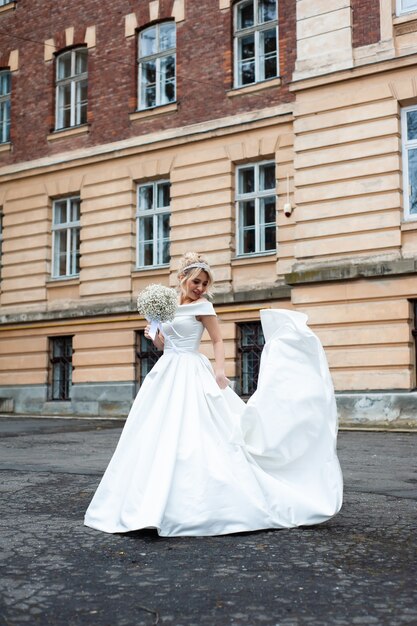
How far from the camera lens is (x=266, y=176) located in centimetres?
1628

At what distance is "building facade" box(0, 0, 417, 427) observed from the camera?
1405 cm

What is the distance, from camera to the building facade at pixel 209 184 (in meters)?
14.0

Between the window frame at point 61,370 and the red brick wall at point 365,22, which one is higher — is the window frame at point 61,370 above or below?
below

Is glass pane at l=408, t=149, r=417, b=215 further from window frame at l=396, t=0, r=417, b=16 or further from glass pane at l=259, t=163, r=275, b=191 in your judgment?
glass pane at l=259, t=163, r=275, b=191

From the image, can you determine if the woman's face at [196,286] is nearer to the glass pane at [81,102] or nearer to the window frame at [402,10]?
the window frame at [402,10]

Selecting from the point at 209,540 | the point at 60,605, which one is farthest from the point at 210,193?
the point at 60,605

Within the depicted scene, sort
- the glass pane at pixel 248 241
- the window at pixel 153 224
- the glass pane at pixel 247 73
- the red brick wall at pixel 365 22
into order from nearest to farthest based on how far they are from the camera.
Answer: the red brick wall at pixel 365 22
the glass pane at pixel 248 241
the glass pane at pixel 247 73
the window at pixel 153 224

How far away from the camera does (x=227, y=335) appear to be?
1611cm

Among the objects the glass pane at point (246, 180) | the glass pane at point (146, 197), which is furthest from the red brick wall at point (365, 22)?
the glass pane at point (146, 197)

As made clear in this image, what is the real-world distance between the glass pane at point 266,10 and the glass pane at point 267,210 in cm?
398

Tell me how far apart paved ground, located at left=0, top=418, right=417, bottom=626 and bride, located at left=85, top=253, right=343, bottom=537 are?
0.14 m

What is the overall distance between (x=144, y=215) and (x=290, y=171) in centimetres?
400

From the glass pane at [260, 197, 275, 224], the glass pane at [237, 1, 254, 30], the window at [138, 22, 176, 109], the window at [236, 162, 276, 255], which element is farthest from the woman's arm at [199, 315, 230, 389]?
the window at [138, 22, 176, 109]

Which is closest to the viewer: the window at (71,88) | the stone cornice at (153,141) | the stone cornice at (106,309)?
the stone cornice at (106,309)
